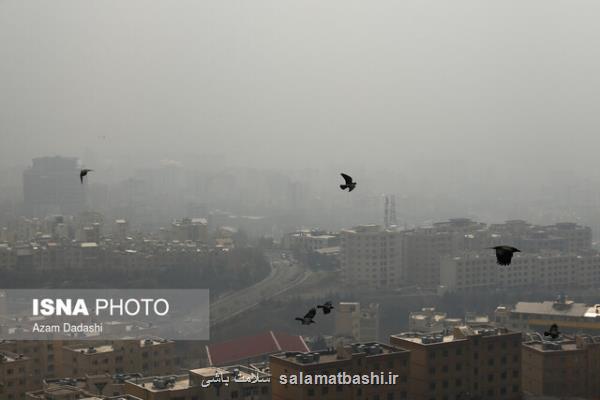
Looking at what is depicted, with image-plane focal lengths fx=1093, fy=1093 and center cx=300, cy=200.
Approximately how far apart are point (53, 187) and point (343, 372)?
13041 mm

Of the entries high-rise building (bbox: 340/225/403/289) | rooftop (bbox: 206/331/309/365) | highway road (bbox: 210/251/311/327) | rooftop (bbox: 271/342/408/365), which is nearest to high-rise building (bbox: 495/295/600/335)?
rooftop (bbox: 206/331/309/365)

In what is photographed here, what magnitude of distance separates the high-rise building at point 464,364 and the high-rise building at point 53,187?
11.6 m

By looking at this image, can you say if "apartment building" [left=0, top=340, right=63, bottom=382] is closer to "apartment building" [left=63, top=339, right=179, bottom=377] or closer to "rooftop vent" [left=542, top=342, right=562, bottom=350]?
"apartment building" [left=63, top=339, right=179, bottom=377]

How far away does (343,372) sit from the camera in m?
4.34

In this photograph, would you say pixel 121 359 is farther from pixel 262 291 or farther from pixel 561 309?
pixel 262 291

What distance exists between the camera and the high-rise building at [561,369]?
5148 millimetres

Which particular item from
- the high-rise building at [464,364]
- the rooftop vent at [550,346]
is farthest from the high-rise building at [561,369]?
the high-rise building at [464,364]

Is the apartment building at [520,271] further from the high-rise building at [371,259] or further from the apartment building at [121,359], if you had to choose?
the apartment building at [121,359]

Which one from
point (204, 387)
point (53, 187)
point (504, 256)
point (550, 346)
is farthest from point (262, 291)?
point (504, 256)

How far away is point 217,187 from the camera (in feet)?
63.5

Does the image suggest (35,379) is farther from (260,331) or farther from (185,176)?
(185,176)

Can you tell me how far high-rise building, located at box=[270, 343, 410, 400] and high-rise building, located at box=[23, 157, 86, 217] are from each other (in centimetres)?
1167

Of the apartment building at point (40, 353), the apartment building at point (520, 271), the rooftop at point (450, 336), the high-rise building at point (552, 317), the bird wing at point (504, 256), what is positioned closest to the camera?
the bird wing at point (504, 256)

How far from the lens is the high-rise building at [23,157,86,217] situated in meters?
16.0
